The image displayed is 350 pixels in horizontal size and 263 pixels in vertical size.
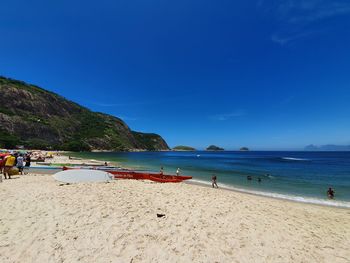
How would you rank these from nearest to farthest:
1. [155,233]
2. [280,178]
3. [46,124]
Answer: [155,233] < [280,178] < [46,124]

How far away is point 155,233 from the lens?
6.43 meters

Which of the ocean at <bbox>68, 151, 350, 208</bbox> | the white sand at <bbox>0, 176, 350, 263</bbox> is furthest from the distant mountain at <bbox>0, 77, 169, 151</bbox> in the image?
the white sand at <bbox>0, 176, 350, 263</bbox>

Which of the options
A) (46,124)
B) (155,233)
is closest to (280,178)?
(155,233)

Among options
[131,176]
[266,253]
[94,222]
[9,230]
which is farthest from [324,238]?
[131,176]

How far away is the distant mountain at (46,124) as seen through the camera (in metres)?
92.2

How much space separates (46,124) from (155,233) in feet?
394

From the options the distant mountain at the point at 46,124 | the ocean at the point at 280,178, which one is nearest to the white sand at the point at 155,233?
the ocean at the point at 280,178

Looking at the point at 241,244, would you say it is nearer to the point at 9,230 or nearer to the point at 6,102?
the point at 9,230

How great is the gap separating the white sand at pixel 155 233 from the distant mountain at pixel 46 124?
285 ft

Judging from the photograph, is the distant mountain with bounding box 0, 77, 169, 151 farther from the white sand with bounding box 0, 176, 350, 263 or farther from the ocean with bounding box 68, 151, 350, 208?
the white sand with bounding box 0, 176, 350, 263

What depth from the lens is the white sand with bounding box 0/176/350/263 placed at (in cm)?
538

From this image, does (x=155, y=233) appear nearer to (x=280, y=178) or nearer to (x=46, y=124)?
(x=280, y=178)

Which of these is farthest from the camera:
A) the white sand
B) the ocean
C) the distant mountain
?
the distant mountain

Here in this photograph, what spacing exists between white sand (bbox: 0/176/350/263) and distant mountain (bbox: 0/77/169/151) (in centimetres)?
8681
